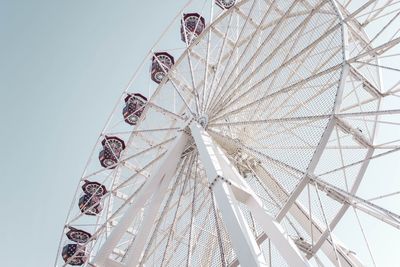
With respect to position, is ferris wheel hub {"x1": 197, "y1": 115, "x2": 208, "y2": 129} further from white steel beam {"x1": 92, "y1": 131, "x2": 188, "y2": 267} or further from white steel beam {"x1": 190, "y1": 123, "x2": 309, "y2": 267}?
white steel beam {"x1": 190, "y1": 123, "x2": 309, "y2": 267}

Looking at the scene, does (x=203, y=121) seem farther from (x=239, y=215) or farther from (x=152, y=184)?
(x=239, y=215)

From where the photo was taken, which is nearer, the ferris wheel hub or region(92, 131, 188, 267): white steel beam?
region(92, 131, 188, 267): white steel beam

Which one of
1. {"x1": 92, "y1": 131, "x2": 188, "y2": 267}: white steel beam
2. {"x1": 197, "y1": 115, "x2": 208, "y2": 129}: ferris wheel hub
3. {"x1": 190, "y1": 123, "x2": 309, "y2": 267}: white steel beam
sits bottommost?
{"x1": 92, "y1": 131, "x2": 188, "y2": 267}: white steel beam

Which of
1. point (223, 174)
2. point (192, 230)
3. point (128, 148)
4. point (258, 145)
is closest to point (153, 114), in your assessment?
point (128, 148)

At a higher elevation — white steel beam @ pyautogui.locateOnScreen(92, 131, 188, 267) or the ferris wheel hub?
the ferris wheel hub

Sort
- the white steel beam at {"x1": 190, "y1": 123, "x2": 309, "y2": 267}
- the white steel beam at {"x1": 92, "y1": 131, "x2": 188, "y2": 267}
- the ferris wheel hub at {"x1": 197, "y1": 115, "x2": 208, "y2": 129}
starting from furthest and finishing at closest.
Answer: the ferris wheel hub at {"x1": 197, "y1": 115, "x2": 208, "y2": 129} → the white steel beam at {"x1": 92, "y1": 131, "x2": 188, "y2": 267} → the white steel beam at {"x1": 190, "y1": 123, "x2": 309, "y2": 267}

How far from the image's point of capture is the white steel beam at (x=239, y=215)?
23.2 feet

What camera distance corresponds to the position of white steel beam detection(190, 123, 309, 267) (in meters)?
7.07

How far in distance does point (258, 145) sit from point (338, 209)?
3694mm

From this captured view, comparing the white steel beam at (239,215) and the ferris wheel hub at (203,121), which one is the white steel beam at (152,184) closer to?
the ferris wheel hub at (203,121)

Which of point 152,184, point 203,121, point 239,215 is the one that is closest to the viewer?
point 239,215

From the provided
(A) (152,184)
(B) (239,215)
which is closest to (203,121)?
(A) (152,184)

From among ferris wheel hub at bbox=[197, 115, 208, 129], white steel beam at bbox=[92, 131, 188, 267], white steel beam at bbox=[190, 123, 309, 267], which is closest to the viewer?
white steel beam at bbox=[190, 123, 309, 267]

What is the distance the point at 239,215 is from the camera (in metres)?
7.89
